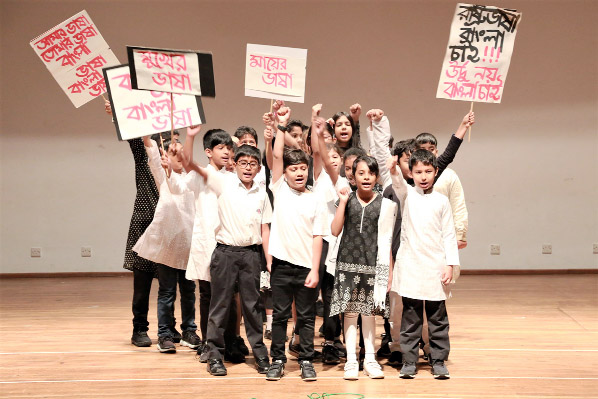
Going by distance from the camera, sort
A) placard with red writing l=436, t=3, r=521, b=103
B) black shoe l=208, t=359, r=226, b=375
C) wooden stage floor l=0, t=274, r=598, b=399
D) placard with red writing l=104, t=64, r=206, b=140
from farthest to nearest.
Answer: placard with red writing l=436, t=3, r=521, b=103 < placard with red writing l=104, t=64, r=206, b=140 < black shoe l=208, t=359, r=226, b=375 < wooden stage floor l=0, t=274, r=598, b=399

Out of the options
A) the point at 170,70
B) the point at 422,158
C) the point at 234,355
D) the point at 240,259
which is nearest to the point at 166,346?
the point at 234,355

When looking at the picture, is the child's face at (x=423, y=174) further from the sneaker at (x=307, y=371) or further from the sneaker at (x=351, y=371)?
the sneaker at (x=307, y=371)

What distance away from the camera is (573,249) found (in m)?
7.98

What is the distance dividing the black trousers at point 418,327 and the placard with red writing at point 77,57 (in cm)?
248

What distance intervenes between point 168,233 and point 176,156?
0.54m

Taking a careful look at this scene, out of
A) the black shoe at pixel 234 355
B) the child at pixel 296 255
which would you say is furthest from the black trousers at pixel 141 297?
the child at pixel 296 255

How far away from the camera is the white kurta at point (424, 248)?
3.88 m

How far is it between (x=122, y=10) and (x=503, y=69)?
4.82 m

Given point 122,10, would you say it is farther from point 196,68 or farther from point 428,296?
point 428,296

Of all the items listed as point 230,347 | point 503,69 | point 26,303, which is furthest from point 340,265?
point 26,303

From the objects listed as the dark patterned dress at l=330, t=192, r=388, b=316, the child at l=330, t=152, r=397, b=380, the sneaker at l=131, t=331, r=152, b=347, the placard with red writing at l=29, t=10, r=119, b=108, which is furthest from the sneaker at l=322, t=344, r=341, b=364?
the placard with red writing at l=29, t=10, r=119, b=108

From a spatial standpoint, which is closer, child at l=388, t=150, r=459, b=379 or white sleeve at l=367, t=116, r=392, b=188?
child at l=388, t=150, r=459, b=379

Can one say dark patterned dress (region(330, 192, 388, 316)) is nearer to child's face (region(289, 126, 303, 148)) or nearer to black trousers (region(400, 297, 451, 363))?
black trousers (region(400, 297, 451, 363))

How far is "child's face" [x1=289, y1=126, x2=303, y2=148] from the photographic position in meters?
4.98
